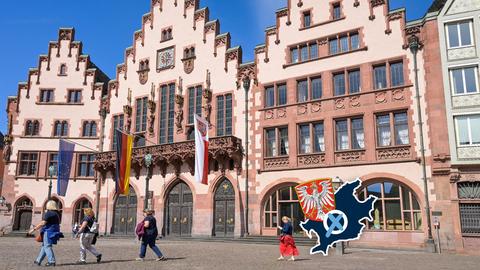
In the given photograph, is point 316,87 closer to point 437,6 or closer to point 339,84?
point 339,84

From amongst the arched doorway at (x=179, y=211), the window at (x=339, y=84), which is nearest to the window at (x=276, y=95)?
the window at (x=339, y=84)

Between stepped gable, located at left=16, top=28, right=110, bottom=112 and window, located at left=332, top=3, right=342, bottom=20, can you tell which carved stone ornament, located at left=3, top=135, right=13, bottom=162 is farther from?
window, located at left=332, top=3, right=342, bottom=20

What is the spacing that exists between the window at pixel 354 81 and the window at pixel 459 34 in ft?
18.8

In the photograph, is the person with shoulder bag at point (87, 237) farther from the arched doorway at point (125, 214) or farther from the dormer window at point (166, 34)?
the dormer window at point (166, 34)

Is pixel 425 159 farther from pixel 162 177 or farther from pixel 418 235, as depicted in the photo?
pixel 162 177

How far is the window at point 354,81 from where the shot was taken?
1128 inches

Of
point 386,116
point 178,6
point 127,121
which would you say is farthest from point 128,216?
point 386,116

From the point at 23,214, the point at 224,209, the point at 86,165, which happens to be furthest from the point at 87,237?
the point at 23,214

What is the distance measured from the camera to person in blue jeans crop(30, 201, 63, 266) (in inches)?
511

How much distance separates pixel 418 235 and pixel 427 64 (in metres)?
10.2

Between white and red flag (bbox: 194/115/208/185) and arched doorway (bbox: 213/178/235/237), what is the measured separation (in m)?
3.86

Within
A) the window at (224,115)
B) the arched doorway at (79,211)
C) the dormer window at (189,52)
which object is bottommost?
the arched doorway at (79,211)

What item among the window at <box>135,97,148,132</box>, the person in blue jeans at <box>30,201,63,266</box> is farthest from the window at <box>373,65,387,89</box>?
the person in blue jeans at <box>30,201,63,266</box>

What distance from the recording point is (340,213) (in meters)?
17.1
